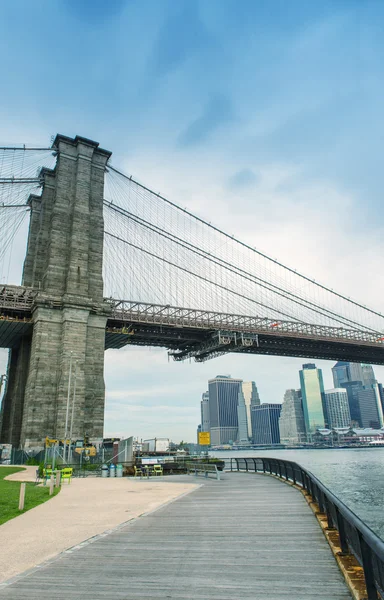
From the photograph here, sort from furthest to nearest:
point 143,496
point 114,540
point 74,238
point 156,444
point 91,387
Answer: point 156,444, point 74,238, point 91,387, point 143,496, point 114,540

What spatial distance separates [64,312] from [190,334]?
902 inches

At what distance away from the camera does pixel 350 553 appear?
6.80 meters

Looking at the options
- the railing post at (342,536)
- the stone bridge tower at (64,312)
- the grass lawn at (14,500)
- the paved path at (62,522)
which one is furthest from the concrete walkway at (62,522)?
the stone bridge tower at (64,312)

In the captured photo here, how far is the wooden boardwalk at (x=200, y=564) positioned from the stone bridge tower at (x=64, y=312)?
109 feet

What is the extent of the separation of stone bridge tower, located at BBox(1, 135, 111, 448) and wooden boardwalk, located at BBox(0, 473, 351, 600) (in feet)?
109

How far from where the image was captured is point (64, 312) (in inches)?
1764

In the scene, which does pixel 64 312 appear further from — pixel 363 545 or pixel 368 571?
pixel 368 571

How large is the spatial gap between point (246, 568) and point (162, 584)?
4.53ft

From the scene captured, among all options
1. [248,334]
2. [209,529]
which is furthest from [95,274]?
[209,529]

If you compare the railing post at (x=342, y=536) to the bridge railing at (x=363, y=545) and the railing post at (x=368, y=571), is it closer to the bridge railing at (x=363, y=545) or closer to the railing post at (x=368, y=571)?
the bridge railing at (x=363, y=545)

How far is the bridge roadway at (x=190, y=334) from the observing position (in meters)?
47.3

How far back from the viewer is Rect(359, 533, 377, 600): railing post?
15.2 ft

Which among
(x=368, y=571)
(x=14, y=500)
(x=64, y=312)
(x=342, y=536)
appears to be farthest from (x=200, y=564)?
(x=64, y=312)

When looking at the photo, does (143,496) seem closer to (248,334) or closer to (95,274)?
(95,274)
